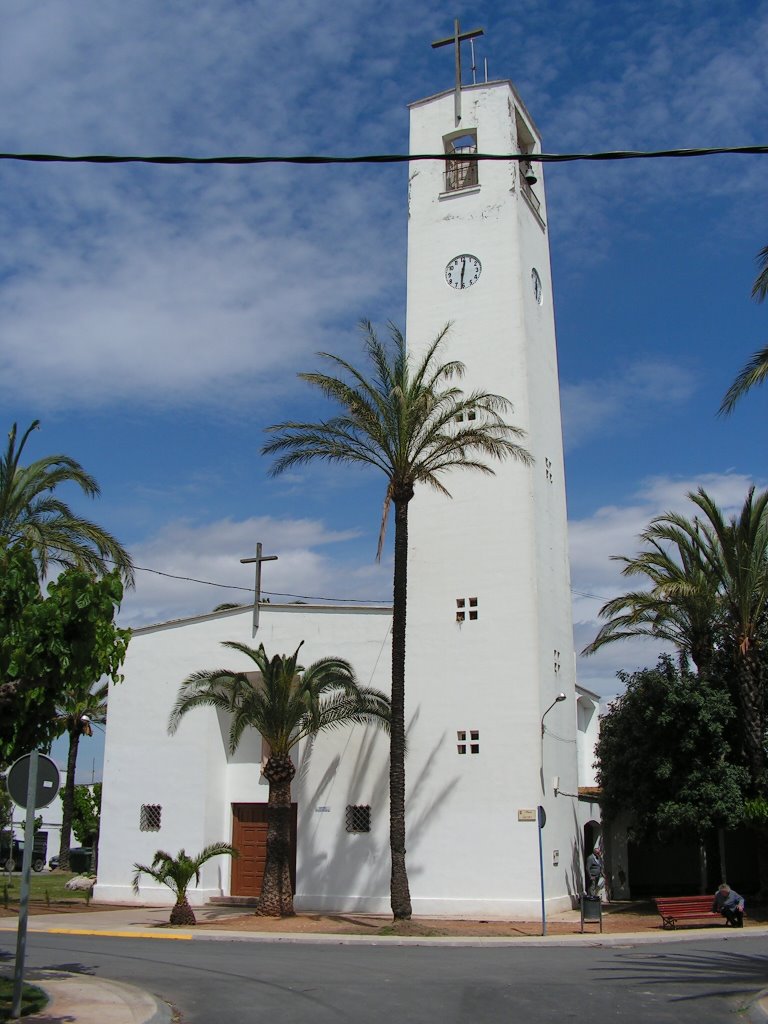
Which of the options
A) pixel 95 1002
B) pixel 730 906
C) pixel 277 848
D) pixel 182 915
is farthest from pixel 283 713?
pixel 95 1002

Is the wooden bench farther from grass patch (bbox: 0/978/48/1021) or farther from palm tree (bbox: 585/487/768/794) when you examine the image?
grass patch (bbox: 0/978/48/1021)

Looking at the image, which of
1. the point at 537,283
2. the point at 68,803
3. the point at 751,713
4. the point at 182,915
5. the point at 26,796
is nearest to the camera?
the point at 26,796

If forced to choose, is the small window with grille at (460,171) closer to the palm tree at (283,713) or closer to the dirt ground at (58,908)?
the palm tree at (283,713)

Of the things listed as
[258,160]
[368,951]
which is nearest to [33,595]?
[258,160]

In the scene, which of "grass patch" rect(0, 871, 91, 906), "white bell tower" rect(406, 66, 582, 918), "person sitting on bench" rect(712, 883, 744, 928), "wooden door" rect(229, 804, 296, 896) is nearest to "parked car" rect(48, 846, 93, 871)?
"grass patch" rect(0, 871, 91, 906)

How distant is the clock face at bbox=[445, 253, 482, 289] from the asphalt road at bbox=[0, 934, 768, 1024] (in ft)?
57.0

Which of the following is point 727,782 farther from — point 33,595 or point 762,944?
point 33,595

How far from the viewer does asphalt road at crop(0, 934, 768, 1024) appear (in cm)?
1109

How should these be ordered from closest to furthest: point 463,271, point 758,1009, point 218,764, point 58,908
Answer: point 758,1009 < point 58,908 < point 463,271 < point 218,764

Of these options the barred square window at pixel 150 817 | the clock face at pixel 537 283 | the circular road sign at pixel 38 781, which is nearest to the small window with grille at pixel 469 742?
the barred square window at pixel 150 817

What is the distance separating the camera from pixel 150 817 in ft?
93.9

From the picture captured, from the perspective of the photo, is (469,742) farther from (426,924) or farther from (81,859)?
(81,859)

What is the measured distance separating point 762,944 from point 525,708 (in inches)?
307

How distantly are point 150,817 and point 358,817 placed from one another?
21.6 ft
